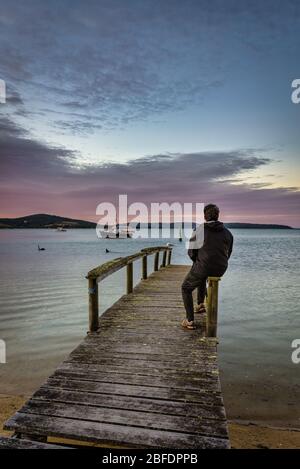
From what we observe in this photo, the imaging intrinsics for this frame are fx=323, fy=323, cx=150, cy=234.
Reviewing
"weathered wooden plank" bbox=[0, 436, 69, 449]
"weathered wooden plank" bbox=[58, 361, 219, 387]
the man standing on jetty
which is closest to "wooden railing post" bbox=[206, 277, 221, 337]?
the man standing on jetty

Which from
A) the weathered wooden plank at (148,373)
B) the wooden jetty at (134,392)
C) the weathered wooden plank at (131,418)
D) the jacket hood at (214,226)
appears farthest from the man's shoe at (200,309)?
the weathered wooden plank at (131,418)

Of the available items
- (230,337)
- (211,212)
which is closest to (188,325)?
(211,212)

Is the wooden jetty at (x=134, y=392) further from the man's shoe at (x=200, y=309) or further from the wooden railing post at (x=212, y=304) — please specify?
the man's shoe at (x=200, y=309)

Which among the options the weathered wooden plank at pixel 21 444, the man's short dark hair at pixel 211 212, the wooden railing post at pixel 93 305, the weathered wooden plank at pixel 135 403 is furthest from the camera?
the wooden railing post at pixel 93 305

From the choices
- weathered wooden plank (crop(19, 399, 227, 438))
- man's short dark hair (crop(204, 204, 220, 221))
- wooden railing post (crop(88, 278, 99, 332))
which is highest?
man's short dark hair (crop(204, 204, 220, 221))

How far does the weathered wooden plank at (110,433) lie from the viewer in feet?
10.1

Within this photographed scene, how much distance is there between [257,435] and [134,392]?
2769 millimetres

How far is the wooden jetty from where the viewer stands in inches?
127

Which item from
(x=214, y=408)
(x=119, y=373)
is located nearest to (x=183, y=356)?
(x=119, y=373)

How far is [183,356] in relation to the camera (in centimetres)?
518

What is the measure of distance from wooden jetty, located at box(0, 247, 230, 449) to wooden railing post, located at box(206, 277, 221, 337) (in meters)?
0.02

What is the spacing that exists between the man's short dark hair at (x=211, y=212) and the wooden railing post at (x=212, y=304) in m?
1.08

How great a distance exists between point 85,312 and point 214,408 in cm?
1040

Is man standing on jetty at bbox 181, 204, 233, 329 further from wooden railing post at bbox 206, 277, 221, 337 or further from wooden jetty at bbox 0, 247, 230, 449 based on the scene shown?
wooden jetty at bbox 0, 247, 230, 449
